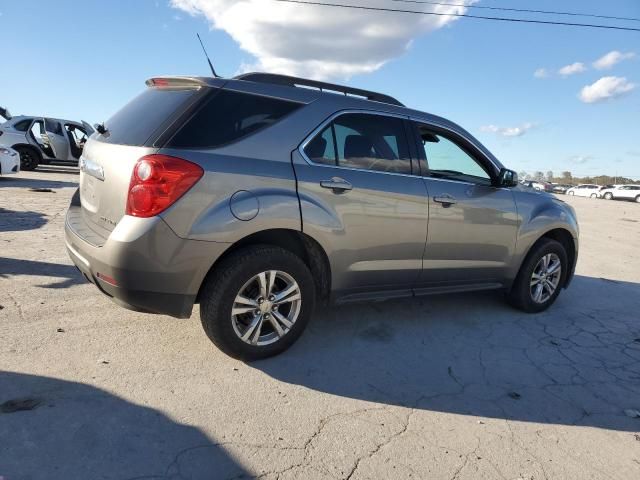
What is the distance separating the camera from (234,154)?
9.92 ft

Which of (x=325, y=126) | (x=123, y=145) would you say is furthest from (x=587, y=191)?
(x=123, y=145)

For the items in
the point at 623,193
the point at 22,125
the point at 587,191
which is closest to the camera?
the point at 22,125

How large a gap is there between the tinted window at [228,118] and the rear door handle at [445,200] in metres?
1.45

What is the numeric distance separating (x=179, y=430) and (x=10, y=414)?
87cm

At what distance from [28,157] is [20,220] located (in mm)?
9275

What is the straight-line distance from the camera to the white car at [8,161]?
37.9 ft

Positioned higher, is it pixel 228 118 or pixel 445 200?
pixel 228 118

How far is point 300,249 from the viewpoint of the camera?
351 centimetres

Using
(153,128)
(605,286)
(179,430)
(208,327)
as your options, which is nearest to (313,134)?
(153,128)

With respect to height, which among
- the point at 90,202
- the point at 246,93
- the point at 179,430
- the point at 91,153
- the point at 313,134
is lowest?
the point at 179,430

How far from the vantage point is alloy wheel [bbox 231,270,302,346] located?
125 inches

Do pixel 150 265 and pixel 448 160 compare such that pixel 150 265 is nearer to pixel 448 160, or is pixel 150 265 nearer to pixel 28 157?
pixel 448 160

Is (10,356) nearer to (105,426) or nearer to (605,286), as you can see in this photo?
(105,426)

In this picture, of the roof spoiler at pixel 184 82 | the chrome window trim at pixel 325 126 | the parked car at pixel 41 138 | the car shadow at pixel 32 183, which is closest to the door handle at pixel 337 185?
the chrome window trim at pixel 325 126
